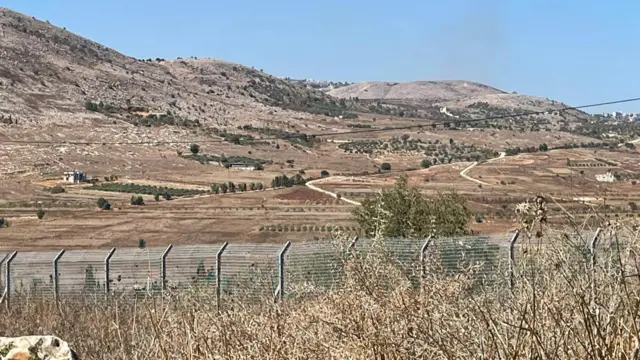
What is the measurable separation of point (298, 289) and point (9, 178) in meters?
68.6

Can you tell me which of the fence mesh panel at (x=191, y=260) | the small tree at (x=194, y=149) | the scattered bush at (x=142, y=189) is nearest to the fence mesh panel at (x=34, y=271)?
the fence mesh panel at (x=191, y=260)

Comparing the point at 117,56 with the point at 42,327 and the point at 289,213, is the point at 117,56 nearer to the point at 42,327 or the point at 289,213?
the point at 289,213

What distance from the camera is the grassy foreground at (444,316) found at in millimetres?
3496

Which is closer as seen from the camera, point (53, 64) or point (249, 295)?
point (249, 295)

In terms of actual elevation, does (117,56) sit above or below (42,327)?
above

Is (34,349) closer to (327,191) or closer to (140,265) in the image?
(140,265)

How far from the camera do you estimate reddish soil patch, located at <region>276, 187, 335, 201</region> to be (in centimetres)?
6606

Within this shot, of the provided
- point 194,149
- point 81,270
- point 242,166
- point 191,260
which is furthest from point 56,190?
point 191,260

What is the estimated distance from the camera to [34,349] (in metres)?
6.58

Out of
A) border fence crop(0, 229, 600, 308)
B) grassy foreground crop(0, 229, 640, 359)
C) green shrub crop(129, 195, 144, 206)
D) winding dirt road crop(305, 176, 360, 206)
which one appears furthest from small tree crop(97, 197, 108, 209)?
grassy foreground crop(0, 229, 640, 359)

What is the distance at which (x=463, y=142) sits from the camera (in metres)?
124

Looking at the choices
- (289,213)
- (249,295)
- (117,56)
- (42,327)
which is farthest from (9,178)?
(117,56)

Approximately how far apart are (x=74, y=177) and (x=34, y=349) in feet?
223

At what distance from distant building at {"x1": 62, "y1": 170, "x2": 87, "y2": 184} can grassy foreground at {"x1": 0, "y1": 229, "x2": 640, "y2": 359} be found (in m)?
69.0
